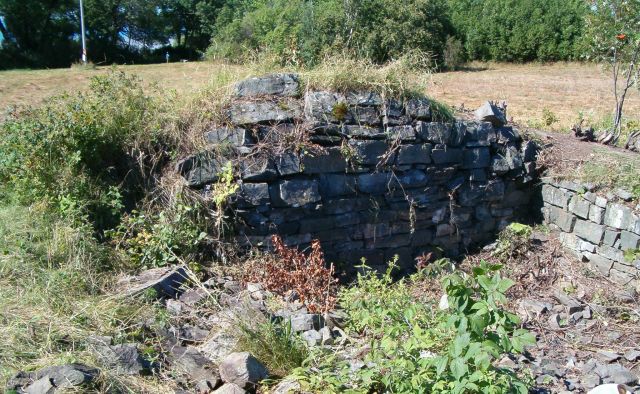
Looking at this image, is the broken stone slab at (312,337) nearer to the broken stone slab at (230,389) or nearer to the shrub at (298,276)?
the shrub at (298,276)

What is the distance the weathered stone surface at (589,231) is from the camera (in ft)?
21.5

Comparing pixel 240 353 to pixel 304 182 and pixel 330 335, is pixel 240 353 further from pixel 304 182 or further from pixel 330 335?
pixel 304 182

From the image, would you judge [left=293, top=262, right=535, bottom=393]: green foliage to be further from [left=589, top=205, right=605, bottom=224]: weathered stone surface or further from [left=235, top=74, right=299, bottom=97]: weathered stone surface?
[left=589, top=205, right=605, bottom=224]: weathered stone surface

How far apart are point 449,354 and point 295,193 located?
121 inches

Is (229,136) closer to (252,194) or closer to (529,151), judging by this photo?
(252,194)

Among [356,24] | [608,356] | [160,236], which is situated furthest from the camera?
[356,24]

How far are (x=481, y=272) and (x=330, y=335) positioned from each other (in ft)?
5.87

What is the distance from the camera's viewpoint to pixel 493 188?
7102 millimetres

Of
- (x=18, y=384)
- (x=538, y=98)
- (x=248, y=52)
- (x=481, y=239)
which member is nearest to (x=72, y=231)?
(x=18, y=384)

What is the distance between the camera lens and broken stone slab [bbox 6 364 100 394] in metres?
3.29

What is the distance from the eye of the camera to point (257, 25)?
912 inches

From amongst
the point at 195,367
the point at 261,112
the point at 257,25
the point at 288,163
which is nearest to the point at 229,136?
the point at 261,112

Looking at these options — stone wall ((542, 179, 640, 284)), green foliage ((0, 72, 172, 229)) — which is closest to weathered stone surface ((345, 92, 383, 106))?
green foliage ((0, 72, 172, 229))

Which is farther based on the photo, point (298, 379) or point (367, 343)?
point (367, 343)
